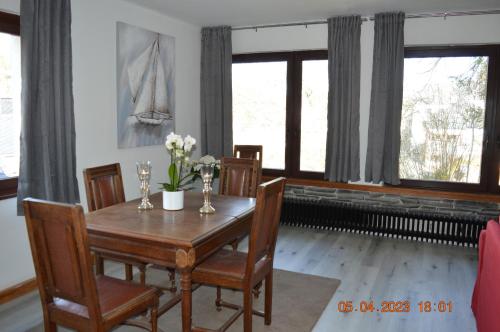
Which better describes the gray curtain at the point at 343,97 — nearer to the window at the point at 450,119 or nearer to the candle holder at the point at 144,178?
the window at the point at 450,119

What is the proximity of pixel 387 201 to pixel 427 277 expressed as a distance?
1.29 meters

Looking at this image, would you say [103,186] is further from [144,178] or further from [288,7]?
[288,7]

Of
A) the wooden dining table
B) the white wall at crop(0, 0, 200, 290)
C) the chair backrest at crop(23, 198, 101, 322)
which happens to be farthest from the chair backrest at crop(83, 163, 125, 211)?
the chair backrest at crop(23, 198, 101, 322)

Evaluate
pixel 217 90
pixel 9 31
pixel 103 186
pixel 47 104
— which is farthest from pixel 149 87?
pixel 103 186

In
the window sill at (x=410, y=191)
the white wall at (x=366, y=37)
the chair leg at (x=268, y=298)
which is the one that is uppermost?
the white wall at (x=366, y=37)

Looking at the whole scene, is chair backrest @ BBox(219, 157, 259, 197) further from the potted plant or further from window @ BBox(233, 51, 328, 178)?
window @ BBox(233, 51, 328, 178)

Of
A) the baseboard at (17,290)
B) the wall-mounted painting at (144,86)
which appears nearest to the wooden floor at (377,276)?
the baseboard at (17,290)

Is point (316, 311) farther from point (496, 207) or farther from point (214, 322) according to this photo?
point (496, 207)

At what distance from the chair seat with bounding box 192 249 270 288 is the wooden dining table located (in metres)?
0.15

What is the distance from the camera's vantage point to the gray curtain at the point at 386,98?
4.48m

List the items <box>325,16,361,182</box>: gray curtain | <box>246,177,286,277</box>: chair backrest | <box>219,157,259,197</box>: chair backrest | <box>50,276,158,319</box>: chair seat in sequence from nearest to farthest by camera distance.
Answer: <box>50,276,158,319</box>: chair seat → <box>246,177,286,277</box>: chair backrest → <box>219,157,259,197</box>: chair backrest → <box>325,16,361,182</box>: gray curtain

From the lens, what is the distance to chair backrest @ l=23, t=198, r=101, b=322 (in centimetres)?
177

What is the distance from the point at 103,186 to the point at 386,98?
10.2ft

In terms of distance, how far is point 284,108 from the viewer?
5.32m
